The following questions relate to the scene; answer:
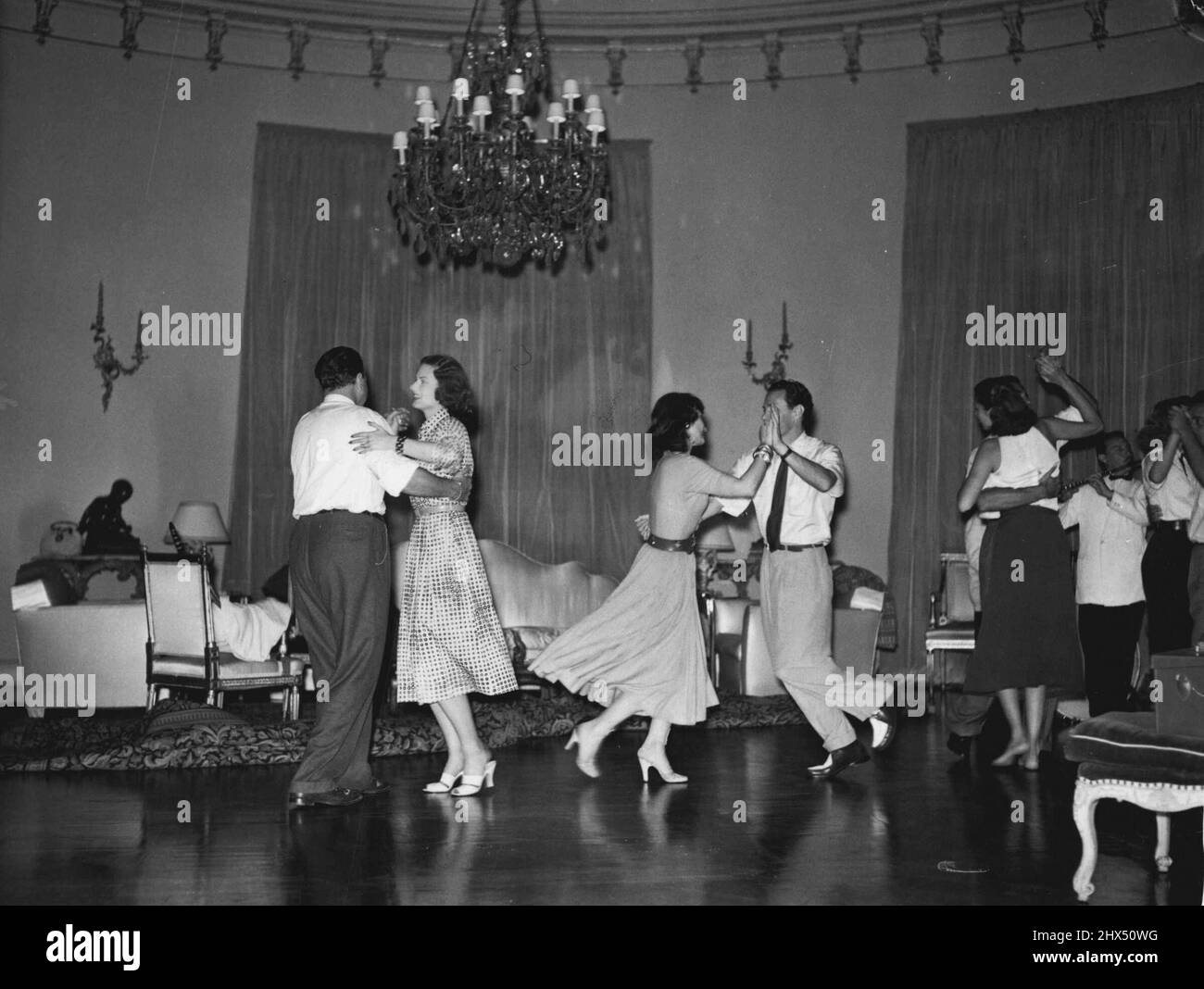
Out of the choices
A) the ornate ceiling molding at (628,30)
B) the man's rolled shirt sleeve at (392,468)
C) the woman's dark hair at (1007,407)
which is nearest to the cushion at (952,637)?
the woman's dark hair at (1007,407)

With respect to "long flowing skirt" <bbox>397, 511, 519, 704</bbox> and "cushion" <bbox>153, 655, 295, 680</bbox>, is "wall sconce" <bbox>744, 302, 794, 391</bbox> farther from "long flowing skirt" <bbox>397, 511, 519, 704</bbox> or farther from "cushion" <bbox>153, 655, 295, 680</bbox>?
"long flowing skirt" <bbox>397, 511, 519, 704</bbox>

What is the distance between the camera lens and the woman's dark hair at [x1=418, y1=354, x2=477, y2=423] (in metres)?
4.97

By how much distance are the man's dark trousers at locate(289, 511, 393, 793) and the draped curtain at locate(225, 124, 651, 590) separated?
5.32m

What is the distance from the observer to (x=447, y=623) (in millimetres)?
4891

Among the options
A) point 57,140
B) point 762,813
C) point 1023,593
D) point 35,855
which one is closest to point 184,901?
point 35,855

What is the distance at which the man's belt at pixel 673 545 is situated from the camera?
210 inches

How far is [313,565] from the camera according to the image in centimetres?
464

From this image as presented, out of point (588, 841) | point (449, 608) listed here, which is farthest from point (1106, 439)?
point (588, 841)

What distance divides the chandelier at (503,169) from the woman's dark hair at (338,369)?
7.25 ft

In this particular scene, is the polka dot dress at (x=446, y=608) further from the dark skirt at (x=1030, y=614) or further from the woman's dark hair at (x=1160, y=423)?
the woman's dark hair at (x=1160, y=423)

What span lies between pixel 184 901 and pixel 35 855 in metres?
0.88

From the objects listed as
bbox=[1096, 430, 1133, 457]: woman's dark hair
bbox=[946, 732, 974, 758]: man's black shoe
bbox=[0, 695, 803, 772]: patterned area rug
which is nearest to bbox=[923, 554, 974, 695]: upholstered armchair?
bbox=[1096, 430, 1133, 457]: woman's dark hair

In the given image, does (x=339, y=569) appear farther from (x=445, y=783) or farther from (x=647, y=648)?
(x=647, y=648)

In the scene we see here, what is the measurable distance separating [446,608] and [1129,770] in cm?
255
